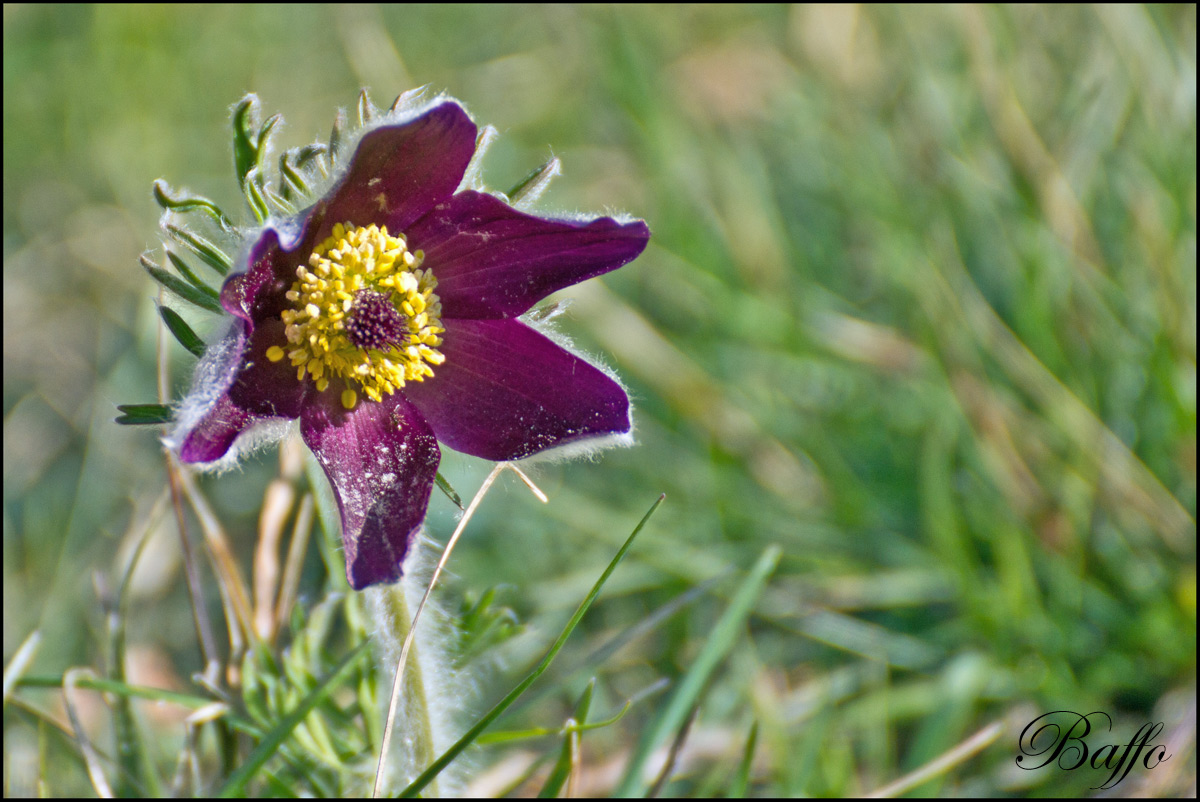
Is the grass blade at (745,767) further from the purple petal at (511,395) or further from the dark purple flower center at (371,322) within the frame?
the dark purple flower center at (371,322)

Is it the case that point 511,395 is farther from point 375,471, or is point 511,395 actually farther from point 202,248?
Answer: point 202,248

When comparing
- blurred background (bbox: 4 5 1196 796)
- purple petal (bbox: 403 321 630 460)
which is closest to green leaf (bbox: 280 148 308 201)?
purple petal (bbox: 403 321 630 460)

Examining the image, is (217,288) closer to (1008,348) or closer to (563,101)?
(1008,348)

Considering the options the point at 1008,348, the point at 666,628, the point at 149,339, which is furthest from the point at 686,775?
the point at 149,339

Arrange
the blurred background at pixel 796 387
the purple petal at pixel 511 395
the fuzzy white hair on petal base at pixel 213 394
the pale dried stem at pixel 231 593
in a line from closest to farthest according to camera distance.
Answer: the fuzzy white hair on petal base at pixel 213 394
the purple petal at pixel 511 395
the pale dried stem at pixel 231 593
the blurred background at pixel 796 387

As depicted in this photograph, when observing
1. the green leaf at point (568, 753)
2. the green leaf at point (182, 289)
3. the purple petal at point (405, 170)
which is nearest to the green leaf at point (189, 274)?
the green leaf at point (182, 289)

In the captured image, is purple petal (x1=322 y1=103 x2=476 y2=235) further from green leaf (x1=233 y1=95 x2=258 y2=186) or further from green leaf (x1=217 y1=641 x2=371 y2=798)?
green leaf (x1=217 y1=641 x2=371 y2=798)

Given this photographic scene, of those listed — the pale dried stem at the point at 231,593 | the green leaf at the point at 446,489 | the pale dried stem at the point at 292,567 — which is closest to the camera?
the green leaf at the point at 446,489
